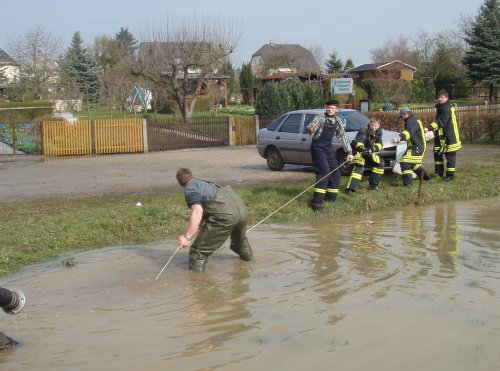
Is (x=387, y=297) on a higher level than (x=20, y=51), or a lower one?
lower

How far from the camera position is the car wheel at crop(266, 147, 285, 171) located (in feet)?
56.9

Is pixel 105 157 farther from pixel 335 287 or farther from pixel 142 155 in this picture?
pixel 335 287

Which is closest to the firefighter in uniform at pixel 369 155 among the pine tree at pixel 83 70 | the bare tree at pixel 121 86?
the bare tree at pixel 121 86

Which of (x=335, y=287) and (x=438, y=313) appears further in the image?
(x=335, y=287)

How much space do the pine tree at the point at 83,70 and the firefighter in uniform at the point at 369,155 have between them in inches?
1785

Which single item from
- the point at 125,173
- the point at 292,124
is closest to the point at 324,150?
the point at 292,124

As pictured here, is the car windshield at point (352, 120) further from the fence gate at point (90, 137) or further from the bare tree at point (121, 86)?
the bare tree at point (121, 86)

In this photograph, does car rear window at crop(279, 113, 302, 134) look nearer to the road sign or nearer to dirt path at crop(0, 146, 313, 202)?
dirt path at crop(0, 146, 313, 202)

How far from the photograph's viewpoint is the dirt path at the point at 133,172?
50.0 ft

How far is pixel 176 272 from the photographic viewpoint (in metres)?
8.12

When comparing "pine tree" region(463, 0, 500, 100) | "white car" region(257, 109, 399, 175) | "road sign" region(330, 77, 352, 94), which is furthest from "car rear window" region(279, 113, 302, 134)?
"pine tree" region(463, 0, 500, 100)

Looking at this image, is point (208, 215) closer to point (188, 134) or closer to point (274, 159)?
point (274, 159)

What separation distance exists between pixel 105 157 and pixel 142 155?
1390 mm

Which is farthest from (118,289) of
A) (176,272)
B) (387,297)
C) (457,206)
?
(457,206)
